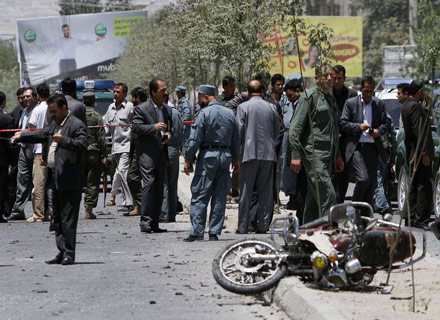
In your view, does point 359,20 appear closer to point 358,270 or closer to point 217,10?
point 217,10

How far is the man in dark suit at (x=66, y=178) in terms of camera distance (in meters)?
12.2

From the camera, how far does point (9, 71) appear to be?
116m

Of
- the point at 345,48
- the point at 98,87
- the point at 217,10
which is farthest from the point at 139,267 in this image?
the point at 345,48

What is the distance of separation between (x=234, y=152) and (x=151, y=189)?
1.41 m

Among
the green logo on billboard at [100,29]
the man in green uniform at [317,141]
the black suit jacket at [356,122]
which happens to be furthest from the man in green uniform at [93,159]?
the green logo on billboard at [100,29]

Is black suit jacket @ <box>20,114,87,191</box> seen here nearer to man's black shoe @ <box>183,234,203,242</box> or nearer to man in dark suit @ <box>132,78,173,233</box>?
man's black shoe @ <box>183,234,203,242</box>

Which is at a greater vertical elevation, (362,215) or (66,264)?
(362,215)

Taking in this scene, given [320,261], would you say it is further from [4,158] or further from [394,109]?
[394,109]

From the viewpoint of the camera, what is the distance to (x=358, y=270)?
30.7 ft

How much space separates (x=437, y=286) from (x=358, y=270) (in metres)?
0.93

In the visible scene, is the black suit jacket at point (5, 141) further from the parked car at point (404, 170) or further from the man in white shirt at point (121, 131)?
the parked car at point (404, 170)

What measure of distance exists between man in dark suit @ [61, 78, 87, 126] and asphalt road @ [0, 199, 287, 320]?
148cm

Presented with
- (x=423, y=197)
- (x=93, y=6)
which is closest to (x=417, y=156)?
(x=423, y=197)

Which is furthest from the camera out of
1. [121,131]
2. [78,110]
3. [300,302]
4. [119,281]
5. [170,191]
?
[121,131]
